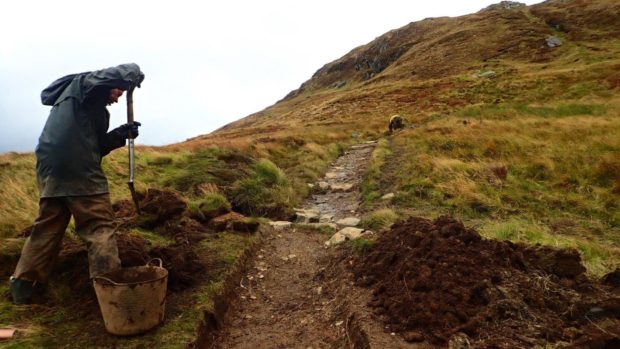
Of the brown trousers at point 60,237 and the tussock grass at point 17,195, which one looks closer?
the brown trousers at point 60,237

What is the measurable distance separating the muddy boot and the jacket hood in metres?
1.93

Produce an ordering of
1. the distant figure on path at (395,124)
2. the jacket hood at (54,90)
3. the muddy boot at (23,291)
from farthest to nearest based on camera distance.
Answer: the distant figure on path at (395,124)
the jacket hood at (54,90)
the muddy boot at (23,291)

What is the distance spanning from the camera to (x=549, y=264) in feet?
13.9

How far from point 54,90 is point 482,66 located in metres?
48.8

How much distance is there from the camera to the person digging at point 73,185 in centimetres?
419

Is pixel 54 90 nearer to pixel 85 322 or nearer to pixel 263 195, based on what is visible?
pixel 85 322

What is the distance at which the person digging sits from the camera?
4191mm

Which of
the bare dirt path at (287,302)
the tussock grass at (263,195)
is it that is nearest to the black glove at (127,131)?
the bare dirt path at (287,302)

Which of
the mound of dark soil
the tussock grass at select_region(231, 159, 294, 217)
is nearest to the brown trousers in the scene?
the mound of dark soil

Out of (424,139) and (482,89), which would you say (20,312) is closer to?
(424,139)

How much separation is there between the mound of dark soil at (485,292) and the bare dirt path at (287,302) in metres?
0.62

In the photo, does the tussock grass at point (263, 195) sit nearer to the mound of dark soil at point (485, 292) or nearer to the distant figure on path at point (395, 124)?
the mound of dark soil at point (485, 292)

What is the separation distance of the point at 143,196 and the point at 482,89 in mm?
34194

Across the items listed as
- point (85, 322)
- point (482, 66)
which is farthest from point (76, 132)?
point (482, 66)
